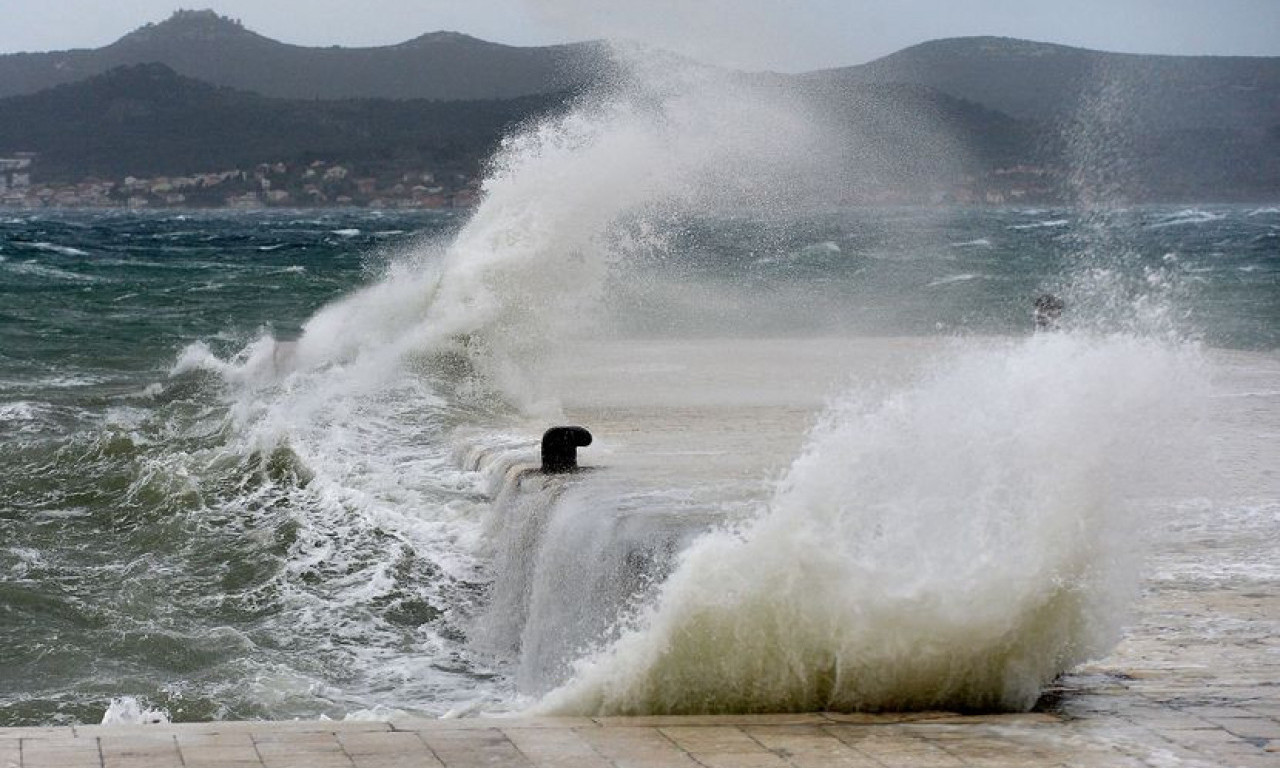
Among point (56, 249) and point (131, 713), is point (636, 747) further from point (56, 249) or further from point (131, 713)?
point (56, 249)

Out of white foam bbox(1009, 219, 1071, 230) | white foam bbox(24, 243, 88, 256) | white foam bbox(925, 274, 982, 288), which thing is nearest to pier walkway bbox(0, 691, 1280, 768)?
white foam bbox(925, 274, 982, 288)

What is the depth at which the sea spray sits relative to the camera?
6.54 meters

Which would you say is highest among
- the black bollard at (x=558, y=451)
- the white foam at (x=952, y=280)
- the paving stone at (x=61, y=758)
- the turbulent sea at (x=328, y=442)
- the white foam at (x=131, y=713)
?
the paving stone at (x=61, y=758)

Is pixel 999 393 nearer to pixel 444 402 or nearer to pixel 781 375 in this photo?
pixel 444 402

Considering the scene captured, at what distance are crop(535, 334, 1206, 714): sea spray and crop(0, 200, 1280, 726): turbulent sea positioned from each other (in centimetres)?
6

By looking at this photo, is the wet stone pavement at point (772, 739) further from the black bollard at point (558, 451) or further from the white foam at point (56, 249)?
the white foam at point (56, 249)

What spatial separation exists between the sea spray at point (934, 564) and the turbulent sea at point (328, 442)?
6 cm

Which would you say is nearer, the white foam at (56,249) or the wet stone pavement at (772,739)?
the wet stone pavement at (772,739)

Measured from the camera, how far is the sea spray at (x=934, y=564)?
21.5ft

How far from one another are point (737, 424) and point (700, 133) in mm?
16416

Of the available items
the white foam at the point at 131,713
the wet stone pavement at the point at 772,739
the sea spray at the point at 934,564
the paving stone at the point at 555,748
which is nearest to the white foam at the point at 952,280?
the white foam at the point at 131,713

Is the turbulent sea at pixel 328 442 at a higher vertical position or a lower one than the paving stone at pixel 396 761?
lower

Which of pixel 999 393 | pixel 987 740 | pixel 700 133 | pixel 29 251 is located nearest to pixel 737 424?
pixel 999 393

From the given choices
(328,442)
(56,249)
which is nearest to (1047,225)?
(56,249)
